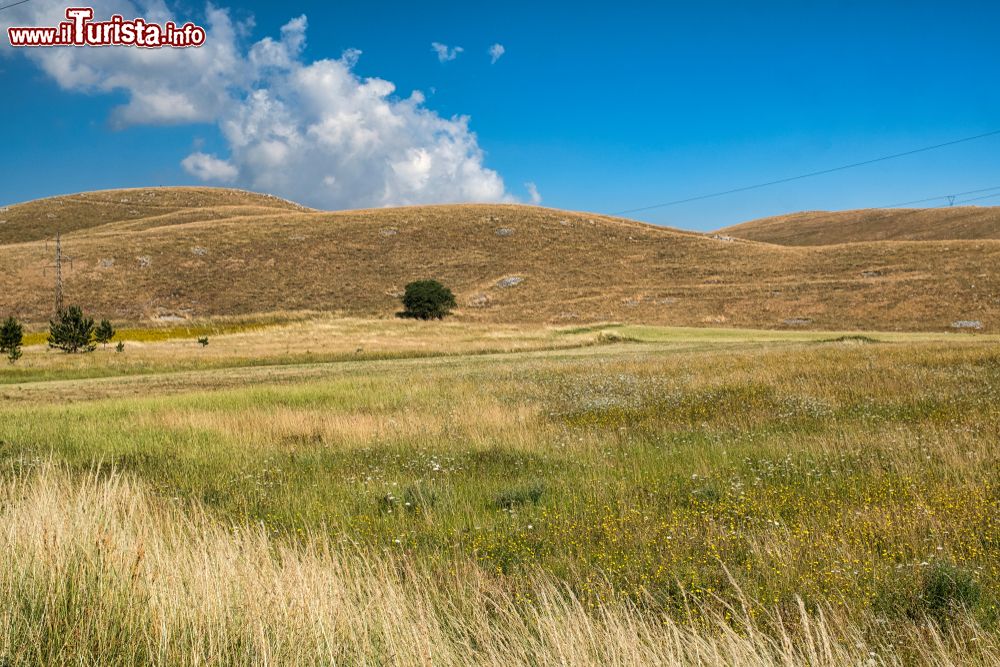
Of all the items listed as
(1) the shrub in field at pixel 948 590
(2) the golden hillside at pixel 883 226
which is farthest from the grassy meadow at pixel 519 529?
(2) the golden hillside at pixel 883 226

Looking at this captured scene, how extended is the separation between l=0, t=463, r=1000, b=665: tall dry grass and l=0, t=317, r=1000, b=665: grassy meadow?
0.03m

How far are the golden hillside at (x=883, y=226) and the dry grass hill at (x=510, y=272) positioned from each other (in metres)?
63.9

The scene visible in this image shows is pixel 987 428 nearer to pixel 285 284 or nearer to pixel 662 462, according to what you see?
pixel 662 462

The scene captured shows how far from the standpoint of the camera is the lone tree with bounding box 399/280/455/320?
68.4 meters

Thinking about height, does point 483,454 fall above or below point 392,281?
below

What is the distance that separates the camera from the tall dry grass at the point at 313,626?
3350mm

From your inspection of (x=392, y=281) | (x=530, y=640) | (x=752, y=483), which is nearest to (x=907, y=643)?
(x=530, y=640)

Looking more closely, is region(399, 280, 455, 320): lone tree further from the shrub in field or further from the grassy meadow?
the shrub in field

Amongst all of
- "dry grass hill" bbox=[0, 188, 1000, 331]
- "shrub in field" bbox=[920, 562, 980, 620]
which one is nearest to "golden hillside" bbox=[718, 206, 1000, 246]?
"dry grass hill" bbox=[0, 188, 1000, 331]

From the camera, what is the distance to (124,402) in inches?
689

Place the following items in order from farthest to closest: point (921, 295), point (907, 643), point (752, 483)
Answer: point (921, 295) < point (752, 483) < point (907, 643)

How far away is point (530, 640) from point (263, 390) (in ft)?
56.9

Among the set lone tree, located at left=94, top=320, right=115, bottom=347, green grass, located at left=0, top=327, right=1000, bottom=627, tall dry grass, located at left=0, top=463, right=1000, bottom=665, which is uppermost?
lone tree, located at left=94, top=320, right=115, bottom=347

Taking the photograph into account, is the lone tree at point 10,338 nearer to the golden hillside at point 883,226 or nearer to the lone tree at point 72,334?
the lone tree at point 72,334
